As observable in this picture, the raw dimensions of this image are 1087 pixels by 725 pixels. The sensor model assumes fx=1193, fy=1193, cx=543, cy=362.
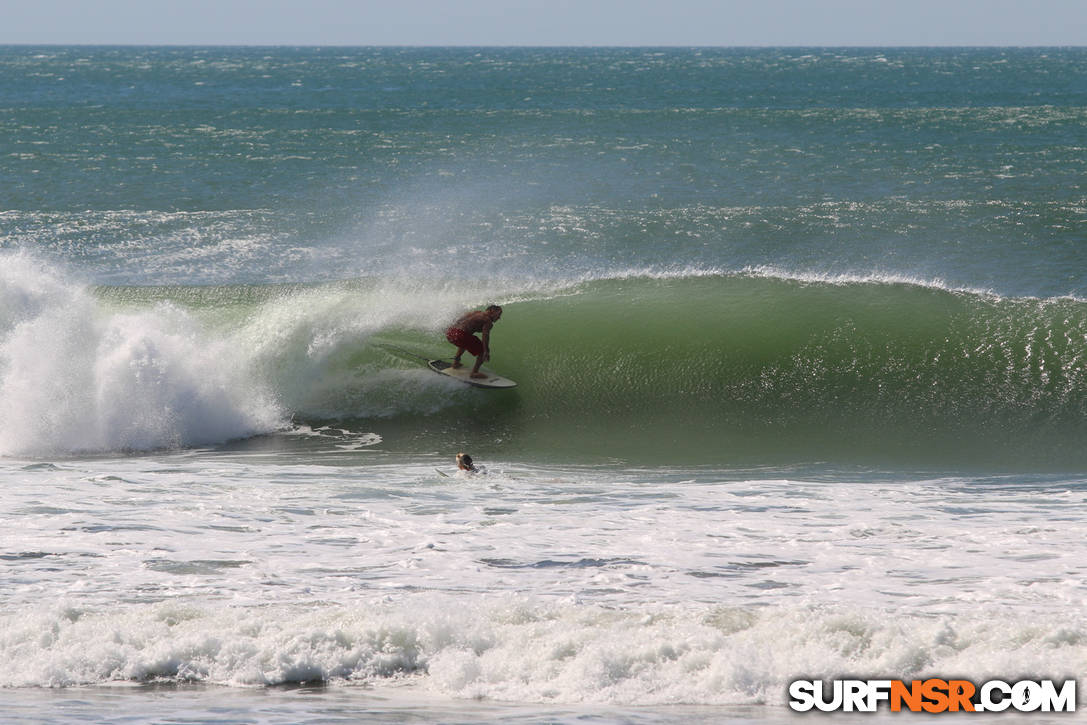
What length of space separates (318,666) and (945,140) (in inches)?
1391

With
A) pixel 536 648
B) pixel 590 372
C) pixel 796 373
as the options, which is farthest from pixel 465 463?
pixel 796 373

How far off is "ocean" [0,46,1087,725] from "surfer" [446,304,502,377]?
418 millimetres

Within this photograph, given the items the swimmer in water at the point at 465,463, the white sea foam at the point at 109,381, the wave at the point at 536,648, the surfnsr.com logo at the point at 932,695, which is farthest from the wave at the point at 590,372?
the surfnsr.com logo at the point at 932,695

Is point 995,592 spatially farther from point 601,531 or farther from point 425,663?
point 425,663

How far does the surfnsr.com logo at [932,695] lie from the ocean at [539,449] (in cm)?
10

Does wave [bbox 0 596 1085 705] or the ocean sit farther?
the ocean

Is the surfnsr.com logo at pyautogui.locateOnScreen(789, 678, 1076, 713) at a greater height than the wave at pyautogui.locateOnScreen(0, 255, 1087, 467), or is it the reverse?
the wave at pyautogui.locateOnScreen(0, 255, 1087, 467)

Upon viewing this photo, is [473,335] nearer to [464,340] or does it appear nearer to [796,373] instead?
[464,340]

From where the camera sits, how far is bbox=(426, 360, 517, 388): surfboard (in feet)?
44.0

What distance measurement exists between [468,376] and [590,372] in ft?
5.15

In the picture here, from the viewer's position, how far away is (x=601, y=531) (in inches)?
349

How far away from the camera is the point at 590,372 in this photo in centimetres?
1414

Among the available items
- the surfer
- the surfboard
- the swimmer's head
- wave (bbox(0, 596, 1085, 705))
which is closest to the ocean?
wave (bbox(0, 596, 1085, 705))

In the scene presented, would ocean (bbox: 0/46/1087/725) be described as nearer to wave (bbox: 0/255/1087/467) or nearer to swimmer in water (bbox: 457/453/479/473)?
wave (bbox: 0/255/1087/467)
